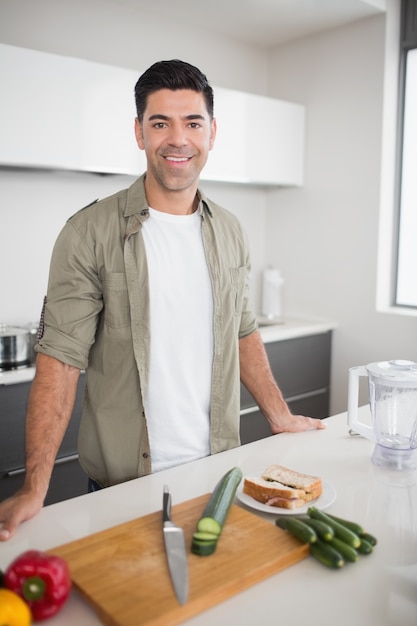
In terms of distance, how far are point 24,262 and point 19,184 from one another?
34 centimetres

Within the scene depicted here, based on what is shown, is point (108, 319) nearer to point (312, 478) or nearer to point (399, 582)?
point (312, 478)

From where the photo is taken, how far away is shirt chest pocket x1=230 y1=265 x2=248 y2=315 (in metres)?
1.70

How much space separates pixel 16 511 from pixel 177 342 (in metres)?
0.60

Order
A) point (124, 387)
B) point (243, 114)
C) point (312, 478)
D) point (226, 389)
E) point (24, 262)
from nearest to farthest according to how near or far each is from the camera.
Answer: point (312, 478) < point (124, 387) < point (226, 389) < point (24, 262) < point (243, 114)

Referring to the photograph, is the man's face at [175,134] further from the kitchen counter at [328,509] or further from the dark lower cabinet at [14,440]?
the dark lower cabinet at [14,440]

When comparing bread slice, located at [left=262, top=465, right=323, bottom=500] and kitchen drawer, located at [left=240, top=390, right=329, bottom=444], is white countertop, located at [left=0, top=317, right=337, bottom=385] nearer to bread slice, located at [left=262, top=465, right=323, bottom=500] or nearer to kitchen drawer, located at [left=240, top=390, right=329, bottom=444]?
kitchen drawer, located at [left=240, top=390, right=329, bottom=444]

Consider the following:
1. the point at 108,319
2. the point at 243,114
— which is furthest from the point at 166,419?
the point at 243,114

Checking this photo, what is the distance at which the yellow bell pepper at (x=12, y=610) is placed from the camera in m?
0.76

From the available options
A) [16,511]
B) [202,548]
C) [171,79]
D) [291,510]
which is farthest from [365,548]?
[171,79]

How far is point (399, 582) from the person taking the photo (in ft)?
3.13

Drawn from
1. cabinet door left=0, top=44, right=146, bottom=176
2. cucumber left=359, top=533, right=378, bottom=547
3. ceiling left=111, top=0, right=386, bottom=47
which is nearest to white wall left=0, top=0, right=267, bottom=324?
ceiling left=111, top=0, right=386, bottom=47

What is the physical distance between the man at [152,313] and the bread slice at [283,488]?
395 mm

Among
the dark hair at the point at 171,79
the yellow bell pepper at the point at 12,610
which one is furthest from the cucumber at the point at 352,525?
the dark hair at the point at 171,79

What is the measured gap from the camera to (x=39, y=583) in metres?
0.84
